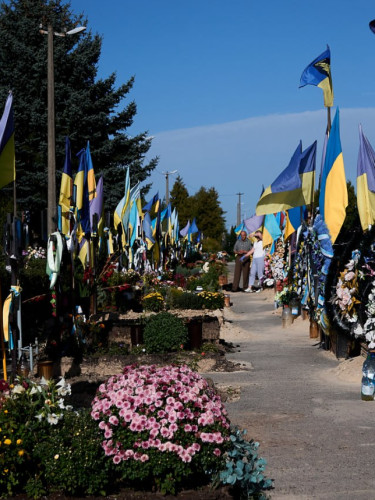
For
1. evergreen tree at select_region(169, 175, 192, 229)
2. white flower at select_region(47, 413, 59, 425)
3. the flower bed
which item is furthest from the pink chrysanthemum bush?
evergreen tree at select_region(169, 175, 192, 229)

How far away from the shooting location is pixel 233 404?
817cm

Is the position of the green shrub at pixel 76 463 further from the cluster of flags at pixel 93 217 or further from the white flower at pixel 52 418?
the cluster of flags at pixel 93 217

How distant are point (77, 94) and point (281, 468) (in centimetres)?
3013

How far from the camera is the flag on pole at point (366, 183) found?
9274mm

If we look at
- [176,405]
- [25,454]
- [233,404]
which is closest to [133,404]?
[176,405]

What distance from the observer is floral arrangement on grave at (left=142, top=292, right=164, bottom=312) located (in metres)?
15.7

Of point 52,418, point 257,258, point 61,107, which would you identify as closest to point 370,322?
point 52,418

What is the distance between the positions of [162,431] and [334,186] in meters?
6.89

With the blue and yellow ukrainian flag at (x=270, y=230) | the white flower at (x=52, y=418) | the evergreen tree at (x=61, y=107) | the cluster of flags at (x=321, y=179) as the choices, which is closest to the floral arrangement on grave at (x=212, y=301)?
the cluster of flags at (x=321, y=179)

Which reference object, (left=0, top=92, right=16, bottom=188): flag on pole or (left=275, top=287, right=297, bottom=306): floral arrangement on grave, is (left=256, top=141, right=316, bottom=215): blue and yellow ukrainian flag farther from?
(left=0, top=92, right=16, bottom=188): flag on pole

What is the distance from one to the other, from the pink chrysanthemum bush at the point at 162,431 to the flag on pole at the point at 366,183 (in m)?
5.01

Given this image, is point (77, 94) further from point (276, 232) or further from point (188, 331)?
point (188, 331)

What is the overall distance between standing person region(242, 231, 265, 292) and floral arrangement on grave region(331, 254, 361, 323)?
15832mm

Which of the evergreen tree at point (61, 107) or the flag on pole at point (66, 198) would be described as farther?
the evergreen tree at point (61, 107)
